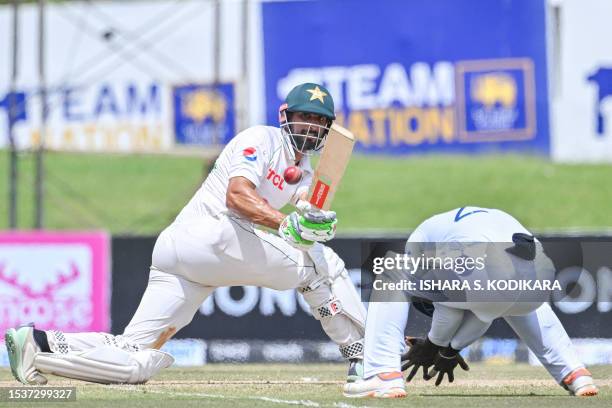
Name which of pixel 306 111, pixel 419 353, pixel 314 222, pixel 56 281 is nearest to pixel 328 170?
→ pixel 314 222

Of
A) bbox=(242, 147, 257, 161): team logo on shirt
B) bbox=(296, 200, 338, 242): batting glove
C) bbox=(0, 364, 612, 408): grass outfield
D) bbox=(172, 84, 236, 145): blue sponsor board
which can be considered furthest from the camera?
bbox=(172, 84, 236, 145): blue sponsor board

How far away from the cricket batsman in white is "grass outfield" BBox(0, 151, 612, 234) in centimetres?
1388

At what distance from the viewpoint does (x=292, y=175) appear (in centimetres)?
819

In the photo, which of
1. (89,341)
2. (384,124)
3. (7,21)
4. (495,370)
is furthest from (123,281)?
(7,21)

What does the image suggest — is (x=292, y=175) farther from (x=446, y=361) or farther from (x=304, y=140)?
(x=446, y=361)

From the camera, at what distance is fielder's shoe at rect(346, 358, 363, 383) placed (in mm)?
8328

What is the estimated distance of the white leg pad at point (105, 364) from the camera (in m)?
7.80

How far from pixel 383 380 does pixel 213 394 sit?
3.31 feet

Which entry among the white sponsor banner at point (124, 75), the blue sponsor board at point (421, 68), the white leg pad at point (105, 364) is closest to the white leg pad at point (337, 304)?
the white leg pad at point (105, 364)

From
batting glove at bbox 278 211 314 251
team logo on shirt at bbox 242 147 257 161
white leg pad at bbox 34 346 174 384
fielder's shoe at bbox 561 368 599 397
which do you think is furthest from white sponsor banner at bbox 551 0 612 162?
white leg pad at bbox 34 346 174 384

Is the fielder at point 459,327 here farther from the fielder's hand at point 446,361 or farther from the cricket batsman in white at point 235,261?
the cricket batsman in white at point 235,261

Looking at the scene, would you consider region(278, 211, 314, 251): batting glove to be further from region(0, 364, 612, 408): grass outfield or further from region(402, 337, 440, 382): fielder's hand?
region(402, 337, 440, 382): fielder's hand

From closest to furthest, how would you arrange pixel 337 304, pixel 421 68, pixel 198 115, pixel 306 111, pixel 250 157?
pixel 250 157 < pixel 306 111 < pixel 337 304 < pixel 421 68 < pixel 198 115

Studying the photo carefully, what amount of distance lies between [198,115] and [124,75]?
1.88 m
